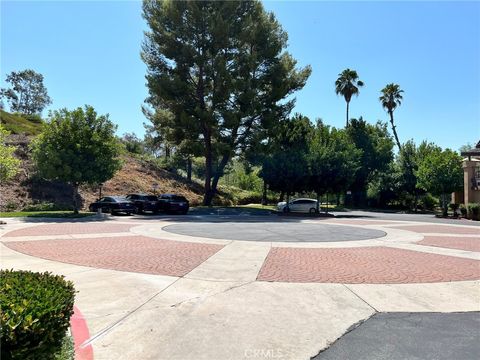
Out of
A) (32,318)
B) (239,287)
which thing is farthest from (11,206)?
(32,318)

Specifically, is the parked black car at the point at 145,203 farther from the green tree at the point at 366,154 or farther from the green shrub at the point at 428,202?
the green shrub at the point at 428,202

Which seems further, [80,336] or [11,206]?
[11,206]

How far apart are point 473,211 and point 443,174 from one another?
6.69 m

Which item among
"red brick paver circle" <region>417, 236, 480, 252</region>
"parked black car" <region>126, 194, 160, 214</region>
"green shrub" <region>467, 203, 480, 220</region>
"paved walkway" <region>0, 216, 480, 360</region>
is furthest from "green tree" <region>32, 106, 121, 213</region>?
"green shrub" <region>467, 203, 480, 220</region>

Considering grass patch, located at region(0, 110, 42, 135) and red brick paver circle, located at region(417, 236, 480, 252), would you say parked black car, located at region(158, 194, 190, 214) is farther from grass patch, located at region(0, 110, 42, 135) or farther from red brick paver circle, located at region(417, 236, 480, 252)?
grass patch, located at region(0, 110, 42, 135)

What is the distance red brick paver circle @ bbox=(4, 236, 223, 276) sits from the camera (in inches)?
363

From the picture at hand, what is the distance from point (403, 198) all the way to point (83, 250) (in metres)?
47.7

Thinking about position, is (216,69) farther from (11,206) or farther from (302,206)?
(11,206)

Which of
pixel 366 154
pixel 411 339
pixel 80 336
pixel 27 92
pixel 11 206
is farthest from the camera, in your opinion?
pixel 27 92

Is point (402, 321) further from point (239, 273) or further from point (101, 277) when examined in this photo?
point (101, 277)

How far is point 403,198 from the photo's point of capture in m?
51.8

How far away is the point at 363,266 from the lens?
31.7 ft

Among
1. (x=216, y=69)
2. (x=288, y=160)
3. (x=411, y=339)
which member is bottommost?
(x=411, y=339)

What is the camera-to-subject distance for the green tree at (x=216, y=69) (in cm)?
3575
